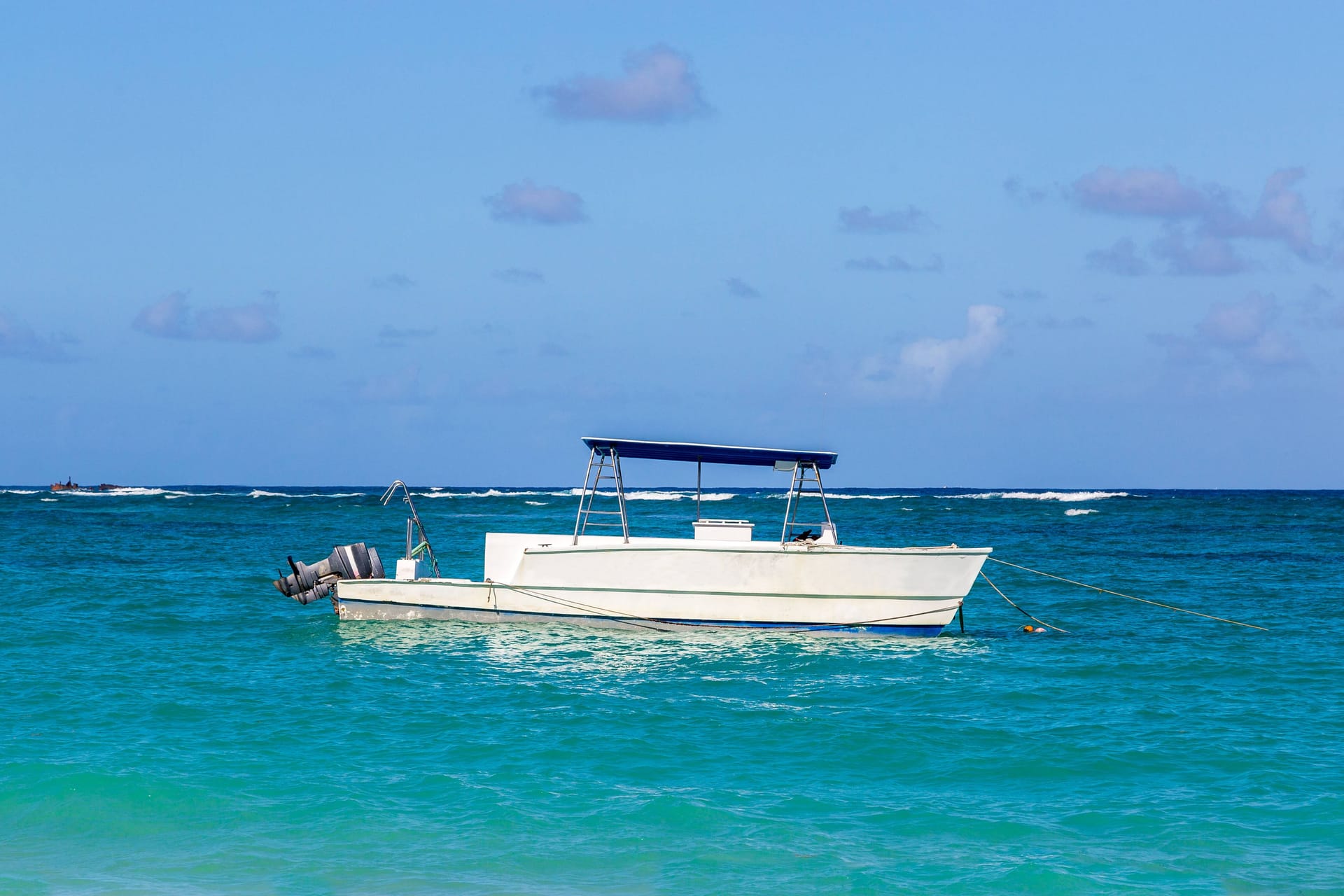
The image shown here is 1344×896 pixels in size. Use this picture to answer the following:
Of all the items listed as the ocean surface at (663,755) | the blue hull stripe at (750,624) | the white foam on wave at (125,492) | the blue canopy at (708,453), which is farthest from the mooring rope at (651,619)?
the white foam on wave at (125,492)

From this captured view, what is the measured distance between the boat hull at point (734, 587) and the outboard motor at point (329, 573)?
3.20 meters

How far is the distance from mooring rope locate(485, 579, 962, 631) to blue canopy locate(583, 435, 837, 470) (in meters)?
2.80

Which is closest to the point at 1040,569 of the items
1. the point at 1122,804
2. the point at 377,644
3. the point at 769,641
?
the point at 769,641

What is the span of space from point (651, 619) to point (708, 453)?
122 inches

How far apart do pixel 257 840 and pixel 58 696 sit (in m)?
7.43


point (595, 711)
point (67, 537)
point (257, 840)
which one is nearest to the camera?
point (257, 840)

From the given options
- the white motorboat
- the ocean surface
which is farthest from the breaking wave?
the white motorboat

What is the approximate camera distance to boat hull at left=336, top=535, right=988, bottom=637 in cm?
1978

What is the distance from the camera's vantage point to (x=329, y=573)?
2306 centimetres

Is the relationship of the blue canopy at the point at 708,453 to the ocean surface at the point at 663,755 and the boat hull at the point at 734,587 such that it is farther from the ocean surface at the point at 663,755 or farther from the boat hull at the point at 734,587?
the ocean surface at the point at 663,755

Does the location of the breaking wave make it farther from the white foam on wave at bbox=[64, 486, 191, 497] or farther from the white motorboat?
the white motorboat

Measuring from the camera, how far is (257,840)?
10250 mm

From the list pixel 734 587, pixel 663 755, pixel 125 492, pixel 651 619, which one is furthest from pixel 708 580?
pixel 125 492

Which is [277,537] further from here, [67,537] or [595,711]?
[595,711]
